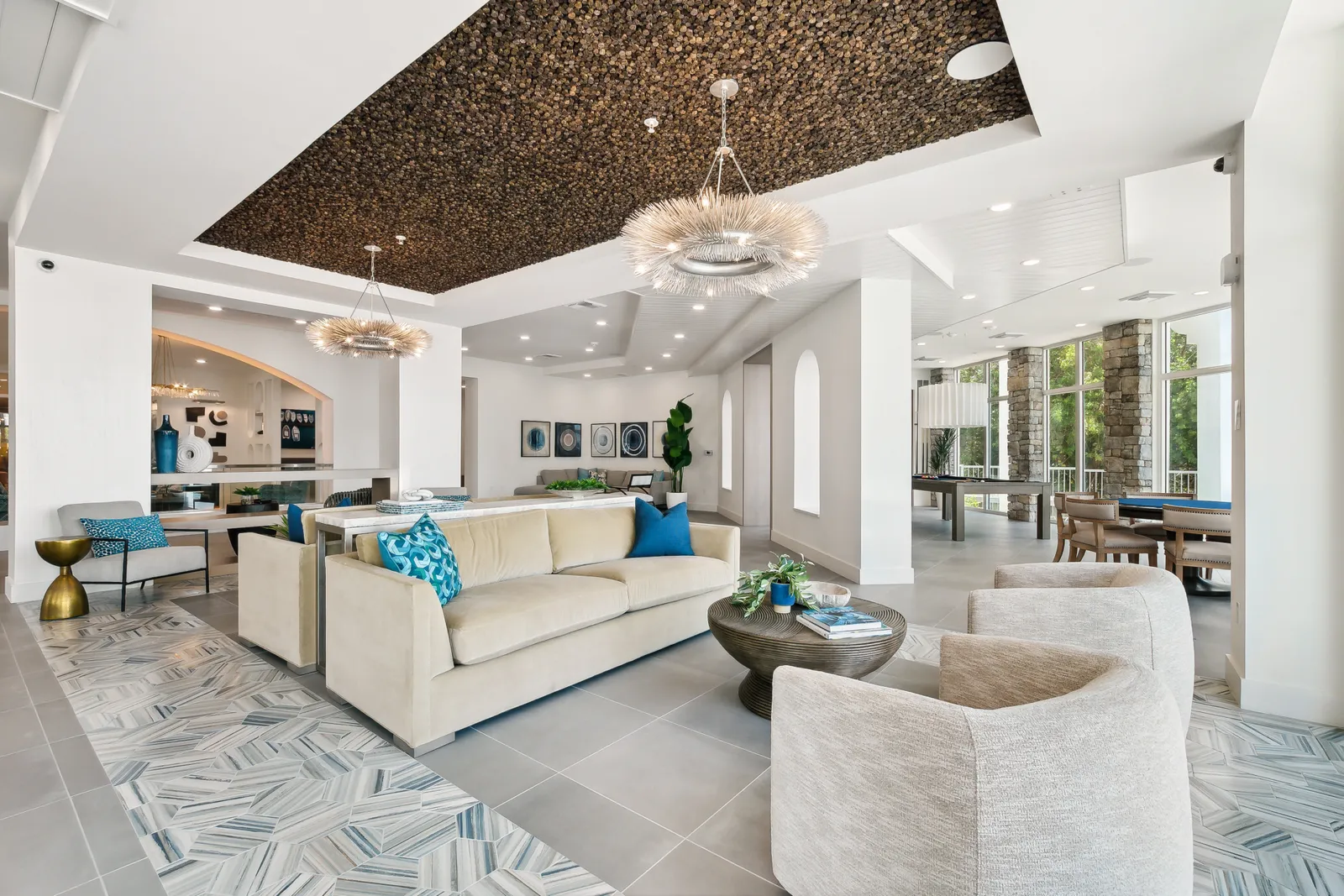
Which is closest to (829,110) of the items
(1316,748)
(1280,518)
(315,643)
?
(1280,518)

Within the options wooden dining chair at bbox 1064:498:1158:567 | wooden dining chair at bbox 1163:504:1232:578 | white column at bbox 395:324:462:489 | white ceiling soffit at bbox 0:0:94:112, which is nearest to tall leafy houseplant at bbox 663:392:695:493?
white column at bbox 395:324:462:489

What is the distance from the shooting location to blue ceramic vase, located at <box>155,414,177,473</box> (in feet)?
17.9

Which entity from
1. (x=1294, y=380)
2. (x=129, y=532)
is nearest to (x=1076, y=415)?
(x=1294, y=380)

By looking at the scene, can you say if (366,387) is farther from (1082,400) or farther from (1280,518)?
(1082,400)

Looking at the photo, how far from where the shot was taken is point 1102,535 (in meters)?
4.89

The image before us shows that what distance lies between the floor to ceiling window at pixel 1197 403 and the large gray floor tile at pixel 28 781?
33.3 ft

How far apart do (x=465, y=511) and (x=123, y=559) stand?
291 cm

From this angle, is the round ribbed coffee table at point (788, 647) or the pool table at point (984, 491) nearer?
the round ribbed coffee table at point (788, 647)

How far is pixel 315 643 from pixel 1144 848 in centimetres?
344

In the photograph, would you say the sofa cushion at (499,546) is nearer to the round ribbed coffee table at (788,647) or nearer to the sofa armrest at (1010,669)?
the round ribbed coffee table at (788,647)

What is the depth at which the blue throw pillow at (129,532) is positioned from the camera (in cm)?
448

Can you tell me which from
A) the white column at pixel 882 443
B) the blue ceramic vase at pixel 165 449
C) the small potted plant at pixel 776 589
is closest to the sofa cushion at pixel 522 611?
the small potted plant at pixel 776 589

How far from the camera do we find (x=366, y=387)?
8.96 m

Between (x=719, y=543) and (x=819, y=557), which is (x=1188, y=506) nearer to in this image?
(x=819, y=557)
